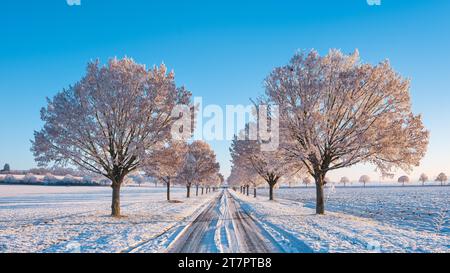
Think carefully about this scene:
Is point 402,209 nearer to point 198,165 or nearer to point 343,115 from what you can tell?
point 343,115

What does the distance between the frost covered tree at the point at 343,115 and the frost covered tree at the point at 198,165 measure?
3033 centimetres

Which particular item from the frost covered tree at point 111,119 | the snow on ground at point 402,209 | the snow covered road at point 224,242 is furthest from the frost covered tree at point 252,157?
the snow covered road at point 224,242

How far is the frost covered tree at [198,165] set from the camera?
49.2 m

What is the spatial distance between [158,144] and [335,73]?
564 inches

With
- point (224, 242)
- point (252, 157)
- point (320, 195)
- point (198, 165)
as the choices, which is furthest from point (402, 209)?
point (198, 165)

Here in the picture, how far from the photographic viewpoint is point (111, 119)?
790 inches

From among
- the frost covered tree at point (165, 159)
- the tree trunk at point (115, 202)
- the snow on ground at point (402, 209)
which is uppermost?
the frost covered tree at point (165, 159)

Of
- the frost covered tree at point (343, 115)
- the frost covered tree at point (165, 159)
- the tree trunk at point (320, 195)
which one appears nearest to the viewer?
the frost covered tree at point (343, 115)

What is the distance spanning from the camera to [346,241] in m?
10.7

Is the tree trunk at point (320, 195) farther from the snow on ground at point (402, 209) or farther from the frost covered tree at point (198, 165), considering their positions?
the frost covered tree at point (198, 165)
